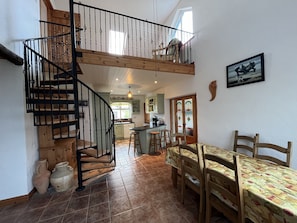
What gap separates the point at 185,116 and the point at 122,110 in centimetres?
456

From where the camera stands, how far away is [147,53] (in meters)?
7.27

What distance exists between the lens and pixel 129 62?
3.27 meters

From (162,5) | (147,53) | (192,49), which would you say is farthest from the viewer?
(147,53)

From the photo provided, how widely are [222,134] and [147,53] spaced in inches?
223

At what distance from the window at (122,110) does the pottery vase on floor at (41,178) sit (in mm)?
5679

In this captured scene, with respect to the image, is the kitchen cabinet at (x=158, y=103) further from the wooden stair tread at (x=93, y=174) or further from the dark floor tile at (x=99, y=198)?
the dark floor tile at (x=99, y=198)

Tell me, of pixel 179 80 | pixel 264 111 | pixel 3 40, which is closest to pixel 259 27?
pixel 264 111

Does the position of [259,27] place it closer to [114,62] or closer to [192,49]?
[192,49]

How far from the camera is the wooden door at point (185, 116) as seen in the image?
4.48 m

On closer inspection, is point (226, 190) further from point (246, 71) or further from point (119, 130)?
point (119, 130)

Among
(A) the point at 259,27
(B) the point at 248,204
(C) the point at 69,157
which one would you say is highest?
(A) the point at 259,27

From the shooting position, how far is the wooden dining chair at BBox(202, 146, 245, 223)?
120cm

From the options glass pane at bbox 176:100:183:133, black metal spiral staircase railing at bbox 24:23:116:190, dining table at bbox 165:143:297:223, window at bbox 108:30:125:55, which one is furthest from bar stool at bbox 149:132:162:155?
window at bbox 108:30:125:55

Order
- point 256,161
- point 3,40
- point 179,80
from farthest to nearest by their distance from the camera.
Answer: point 179,80 < point 3,40 < point 256,161
